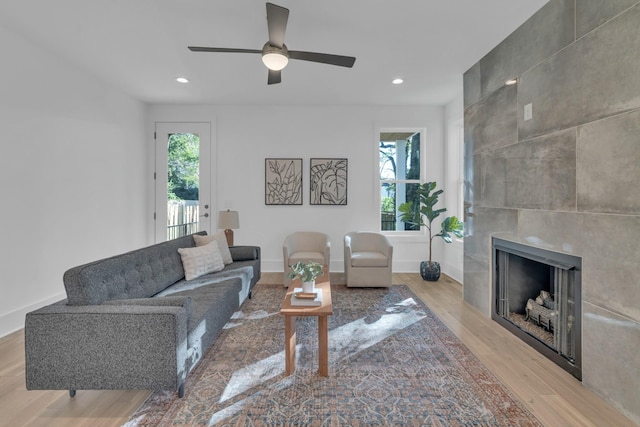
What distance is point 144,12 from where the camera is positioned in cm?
256

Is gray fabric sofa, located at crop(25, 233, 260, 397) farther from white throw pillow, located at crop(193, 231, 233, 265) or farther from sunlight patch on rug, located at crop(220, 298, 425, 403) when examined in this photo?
white throw pillow, located at crop(193, 231, 233, 265)

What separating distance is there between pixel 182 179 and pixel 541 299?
16.5ft

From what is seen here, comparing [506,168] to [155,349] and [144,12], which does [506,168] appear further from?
[144,12]

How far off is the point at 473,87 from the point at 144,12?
331cm

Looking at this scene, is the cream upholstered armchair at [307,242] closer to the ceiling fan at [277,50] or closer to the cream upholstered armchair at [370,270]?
the cream upholstered armchair at [370,270]

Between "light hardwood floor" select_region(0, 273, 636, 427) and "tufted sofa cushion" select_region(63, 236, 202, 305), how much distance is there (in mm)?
605

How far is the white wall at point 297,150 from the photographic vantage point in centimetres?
512

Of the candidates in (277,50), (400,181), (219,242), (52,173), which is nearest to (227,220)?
(219,242)

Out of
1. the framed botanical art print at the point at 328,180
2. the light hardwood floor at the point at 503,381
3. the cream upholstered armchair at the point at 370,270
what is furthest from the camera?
the framed botanical art print at the point at 328,180

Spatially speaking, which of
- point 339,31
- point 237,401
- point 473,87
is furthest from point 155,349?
point 473,87

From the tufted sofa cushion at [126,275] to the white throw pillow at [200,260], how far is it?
0.21 ft

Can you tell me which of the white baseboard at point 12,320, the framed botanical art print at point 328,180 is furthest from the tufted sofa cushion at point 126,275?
the framed botanical art print at point 328,180

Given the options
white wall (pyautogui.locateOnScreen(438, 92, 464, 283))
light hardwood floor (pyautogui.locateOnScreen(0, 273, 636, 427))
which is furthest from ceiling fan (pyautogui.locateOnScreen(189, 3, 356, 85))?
white wall (pyautogui.locateOnScreen(438, 92, 464, 283))

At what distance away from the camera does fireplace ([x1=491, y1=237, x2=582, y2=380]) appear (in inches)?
86.3
